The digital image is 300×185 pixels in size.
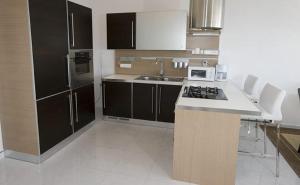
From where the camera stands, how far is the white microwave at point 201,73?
376 cm

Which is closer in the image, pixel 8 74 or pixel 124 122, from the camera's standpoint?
pixel 8 74

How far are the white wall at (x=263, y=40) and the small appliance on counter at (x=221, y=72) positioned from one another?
10.9 inches

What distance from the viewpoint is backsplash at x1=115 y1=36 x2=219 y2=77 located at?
402 cm

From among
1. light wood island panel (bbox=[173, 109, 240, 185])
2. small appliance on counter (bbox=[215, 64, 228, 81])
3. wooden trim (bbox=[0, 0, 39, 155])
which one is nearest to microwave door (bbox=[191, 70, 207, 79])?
small appliance on counter (bbox=[215, 64, 228, 81])

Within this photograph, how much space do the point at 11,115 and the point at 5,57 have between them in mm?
697

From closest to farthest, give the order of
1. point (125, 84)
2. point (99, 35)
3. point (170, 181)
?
point (170, 181) < point (125, 84) < point (99, 35)

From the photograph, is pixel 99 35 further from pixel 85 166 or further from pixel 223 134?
pixel 223 134

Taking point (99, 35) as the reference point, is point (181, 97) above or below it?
below

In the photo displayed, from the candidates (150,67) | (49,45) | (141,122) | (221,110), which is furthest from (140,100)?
(221,110)

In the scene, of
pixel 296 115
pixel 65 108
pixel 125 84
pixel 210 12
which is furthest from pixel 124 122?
pixel 296 115

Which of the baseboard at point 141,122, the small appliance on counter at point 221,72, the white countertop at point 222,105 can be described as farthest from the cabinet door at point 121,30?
the white countertop at point 222,105

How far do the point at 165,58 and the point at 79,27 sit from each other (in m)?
1.67

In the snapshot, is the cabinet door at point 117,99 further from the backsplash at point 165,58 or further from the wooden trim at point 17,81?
the wooden trim at point 17,81

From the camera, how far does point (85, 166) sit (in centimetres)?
270
